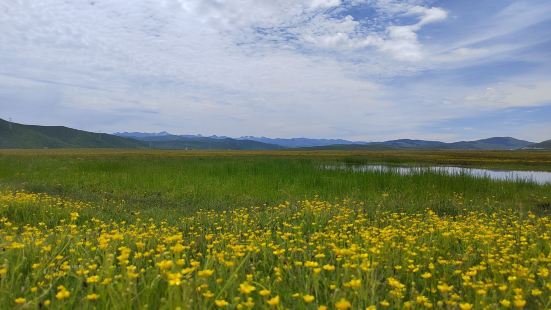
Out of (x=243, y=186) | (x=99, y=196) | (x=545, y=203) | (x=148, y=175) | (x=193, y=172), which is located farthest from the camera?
(x=193, y=172)

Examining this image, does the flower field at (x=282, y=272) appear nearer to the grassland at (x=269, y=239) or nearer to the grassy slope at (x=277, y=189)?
the grassland at (x=269, y=239)

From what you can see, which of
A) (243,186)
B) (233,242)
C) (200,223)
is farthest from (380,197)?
(233,242)

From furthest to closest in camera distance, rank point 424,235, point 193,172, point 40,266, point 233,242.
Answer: point 193,172, point 424,235, point 233,242, point 40,266

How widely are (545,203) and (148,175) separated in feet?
58.7

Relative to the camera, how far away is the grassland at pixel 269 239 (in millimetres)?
3645

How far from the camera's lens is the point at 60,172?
2252cm

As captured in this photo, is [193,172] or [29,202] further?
[193,172]

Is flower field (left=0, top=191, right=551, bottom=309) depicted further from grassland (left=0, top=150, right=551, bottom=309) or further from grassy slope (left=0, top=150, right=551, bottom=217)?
grassy slope (left=0, top=150, right=551, bottom=217)

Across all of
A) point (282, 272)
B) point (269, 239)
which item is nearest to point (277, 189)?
point (269, 239)

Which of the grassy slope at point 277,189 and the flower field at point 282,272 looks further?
the grassy slope at point 277,189

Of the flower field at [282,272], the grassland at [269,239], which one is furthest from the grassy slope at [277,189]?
the flower field at [282,272]

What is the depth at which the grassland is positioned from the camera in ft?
12.0

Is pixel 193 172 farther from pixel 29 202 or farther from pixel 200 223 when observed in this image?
pixel 200 223

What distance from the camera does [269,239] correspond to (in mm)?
6293
